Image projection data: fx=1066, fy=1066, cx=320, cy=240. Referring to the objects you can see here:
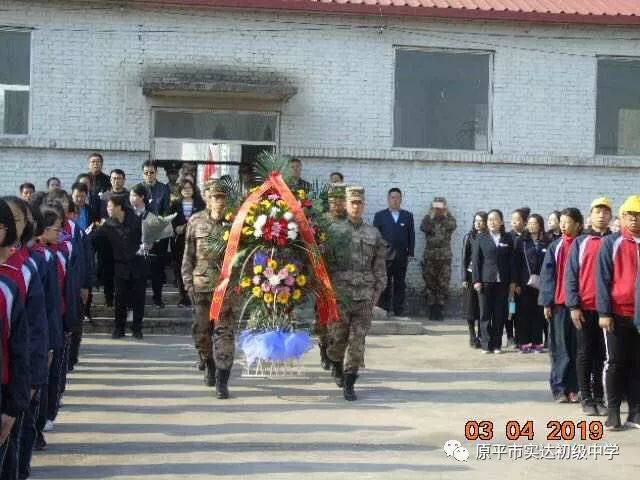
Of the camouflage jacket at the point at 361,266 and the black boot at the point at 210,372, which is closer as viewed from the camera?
the camouflage jacket at the point at 361,266

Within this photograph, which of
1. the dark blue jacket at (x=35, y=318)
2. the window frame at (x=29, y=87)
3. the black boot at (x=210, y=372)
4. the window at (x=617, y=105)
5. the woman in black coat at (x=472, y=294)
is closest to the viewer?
the dark blue jacket at (x=35, y=318)

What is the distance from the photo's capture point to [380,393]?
10820mm

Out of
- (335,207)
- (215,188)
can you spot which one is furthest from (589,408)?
(215,188)

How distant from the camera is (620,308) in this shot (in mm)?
9023

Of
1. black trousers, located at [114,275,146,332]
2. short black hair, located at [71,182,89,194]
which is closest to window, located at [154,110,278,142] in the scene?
short black hair, located at [71,182,89,194]

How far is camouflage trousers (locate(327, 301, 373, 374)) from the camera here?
10281 millimetres

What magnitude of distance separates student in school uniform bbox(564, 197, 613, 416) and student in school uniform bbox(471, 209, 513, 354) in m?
4.43

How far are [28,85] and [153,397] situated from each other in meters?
8.49

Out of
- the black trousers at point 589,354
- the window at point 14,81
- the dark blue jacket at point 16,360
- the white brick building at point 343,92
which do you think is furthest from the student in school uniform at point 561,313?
the window at point 14,81

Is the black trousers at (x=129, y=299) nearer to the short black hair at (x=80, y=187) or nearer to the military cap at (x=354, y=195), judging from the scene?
the short black hair at (x=80, y=187)

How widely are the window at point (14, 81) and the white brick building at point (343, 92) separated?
0.43 ft

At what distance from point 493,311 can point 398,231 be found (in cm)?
316

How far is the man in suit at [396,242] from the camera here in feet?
56.1

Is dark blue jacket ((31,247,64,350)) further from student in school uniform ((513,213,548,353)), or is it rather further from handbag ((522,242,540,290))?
student in school uniform ((513,213,548,353))
